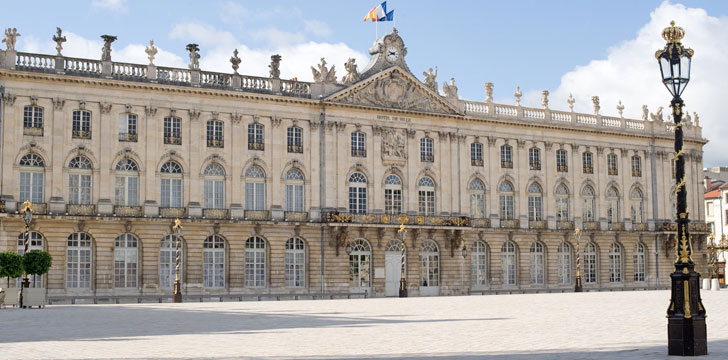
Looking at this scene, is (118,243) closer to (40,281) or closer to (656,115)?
(40,281)

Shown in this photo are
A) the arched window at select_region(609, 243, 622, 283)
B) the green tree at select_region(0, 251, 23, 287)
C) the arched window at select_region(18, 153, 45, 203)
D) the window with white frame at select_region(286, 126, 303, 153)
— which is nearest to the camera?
the green tree at select_region(0, 251, 23, 287)

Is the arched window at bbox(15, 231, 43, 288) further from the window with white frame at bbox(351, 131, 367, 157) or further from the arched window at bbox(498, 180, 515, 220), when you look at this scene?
the arched window at bbox(498, 180, 515, 220)

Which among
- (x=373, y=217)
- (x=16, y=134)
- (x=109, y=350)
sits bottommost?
(x=109, y=350)

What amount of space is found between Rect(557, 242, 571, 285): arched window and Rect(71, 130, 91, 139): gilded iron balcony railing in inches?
1171

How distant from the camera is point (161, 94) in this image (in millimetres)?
48406

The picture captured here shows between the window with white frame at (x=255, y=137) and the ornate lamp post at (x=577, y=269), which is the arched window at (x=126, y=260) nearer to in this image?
the window with white frame at (x=255, y=137)

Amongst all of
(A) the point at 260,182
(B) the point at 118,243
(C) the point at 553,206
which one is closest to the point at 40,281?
(B) the point at 118,243

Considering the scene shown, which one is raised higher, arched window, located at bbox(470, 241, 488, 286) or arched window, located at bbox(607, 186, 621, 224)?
arched window, located at bbox(607, 186, 621, 224)

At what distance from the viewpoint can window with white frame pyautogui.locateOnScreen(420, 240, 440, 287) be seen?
180 feet

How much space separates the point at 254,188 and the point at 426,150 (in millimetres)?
10955

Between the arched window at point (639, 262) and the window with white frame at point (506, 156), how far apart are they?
37.3ft

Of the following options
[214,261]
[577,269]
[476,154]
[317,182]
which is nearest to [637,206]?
[577,269]

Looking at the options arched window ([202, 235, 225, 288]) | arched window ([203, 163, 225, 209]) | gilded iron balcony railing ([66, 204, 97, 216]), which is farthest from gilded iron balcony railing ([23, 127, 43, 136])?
arched window ([202, 235, 225, 288])

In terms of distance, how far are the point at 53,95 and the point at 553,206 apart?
3070cm
